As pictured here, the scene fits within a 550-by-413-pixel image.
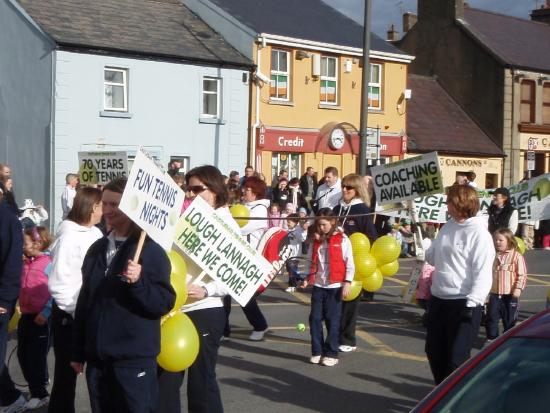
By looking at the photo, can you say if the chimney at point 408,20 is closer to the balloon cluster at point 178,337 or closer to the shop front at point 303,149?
the shop front at point 303,149

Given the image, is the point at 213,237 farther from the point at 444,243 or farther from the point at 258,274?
the point at 444,243

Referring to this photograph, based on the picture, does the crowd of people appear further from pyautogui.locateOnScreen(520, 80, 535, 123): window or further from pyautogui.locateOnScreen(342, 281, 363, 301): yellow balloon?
pyautogui.locateOnScreen(520, 80, 535, 123): window

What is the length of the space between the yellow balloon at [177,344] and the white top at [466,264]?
6.65 feet

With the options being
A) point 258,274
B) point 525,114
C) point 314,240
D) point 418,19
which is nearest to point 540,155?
point 525,114

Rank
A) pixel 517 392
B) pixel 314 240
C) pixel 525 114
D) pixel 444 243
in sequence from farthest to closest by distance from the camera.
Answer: pixel 525 114 < pixel 314 240 < pixel 444 243 < pixel 517 392

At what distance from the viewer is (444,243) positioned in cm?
685

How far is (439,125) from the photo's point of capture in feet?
125

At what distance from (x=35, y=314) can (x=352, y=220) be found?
14.6ft

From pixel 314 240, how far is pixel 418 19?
33554 mm

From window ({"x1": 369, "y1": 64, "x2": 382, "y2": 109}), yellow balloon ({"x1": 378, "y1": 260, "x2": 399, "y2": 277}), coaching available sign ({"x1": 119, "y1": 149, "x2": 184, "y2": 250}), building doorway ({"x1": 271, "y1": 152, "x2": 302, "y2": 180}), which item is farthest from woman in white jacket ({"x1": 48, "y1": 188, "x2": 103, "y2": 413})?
window ({"x1": 369, "y1": 64, "x2": 382, "y2": 109})

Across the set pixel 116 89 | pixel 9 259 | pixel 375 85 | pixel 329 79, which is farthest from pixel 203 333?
pixel 375 85

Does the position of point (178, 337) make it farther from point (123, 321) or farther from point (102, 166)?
point (102, 166)

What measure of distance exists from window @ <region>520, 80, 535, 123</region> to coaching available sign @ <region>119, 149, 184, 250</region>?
118 ft

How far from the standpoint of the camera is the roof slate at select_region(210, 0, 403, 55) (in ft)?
102
